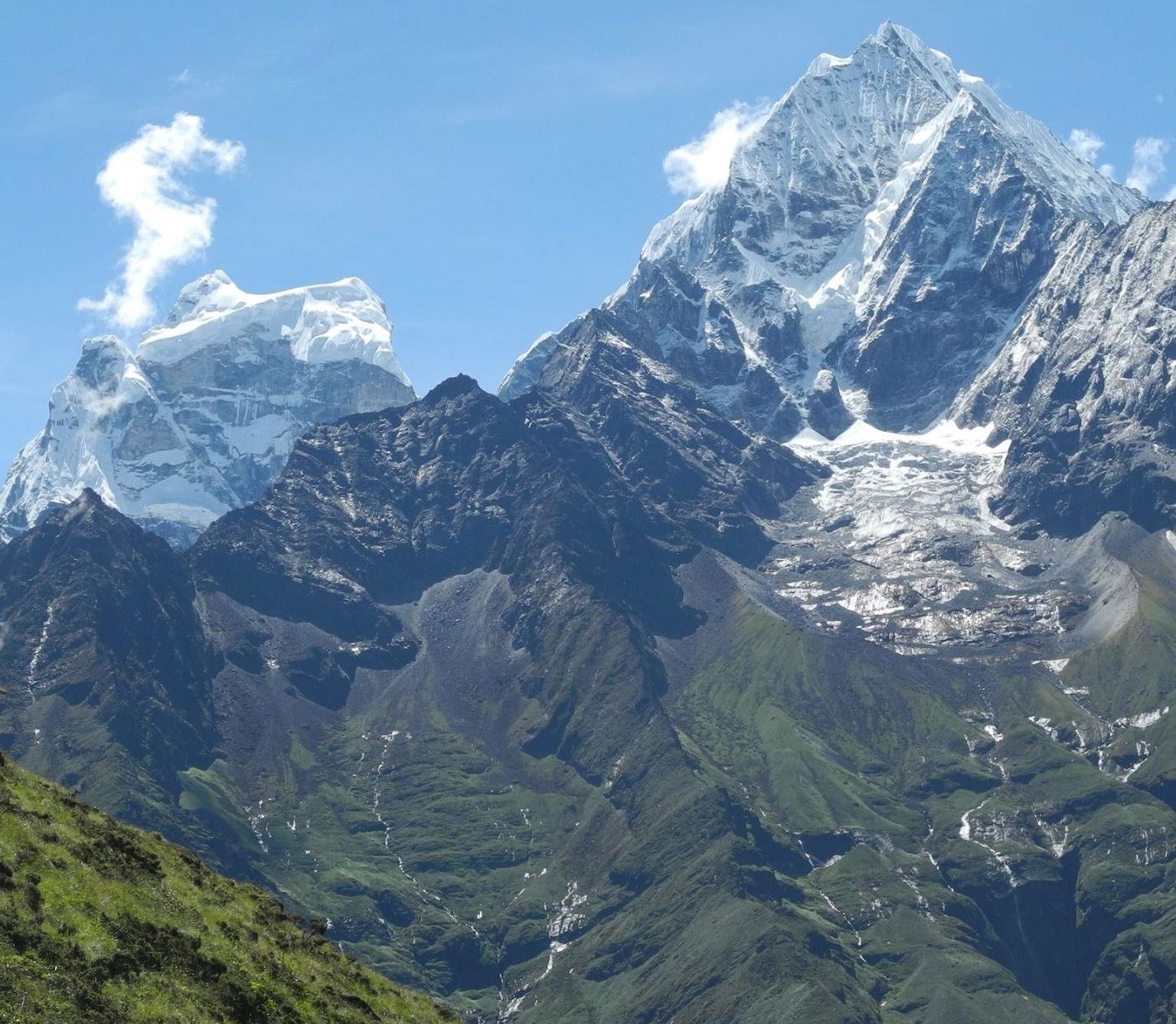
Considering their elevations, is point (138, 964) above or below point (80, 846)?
below

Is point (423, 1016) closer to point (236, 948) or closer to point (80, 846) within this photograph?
point (236, 948)

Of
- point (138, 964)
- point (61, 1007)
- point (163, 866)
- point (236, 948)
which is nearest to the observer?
point (61, 1007)

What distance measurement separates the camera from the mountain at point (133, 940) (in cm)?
9962

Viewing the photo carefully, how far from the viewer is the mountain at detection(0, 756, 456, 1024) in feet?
327

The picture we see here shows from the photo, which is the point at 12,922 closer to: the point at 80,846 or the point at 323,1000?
the point at 80,846

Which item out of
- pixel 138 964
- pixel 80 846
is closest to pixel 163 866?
pixel 80 846

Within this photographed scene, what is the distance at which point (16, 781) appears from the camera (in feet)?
393

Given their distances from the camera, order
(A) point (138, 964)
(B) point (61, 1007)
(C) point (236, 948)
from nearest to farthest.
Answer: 1. (B) point (61, 1007)
2. (A) point (138, 964)
3. (C) point (236, 948)

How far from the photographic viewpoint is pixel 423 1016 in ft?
431

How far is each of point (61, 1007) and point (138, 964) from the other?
8661 millimetres

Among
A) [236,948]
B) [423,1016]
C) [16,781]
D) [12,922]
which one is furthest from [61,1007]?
[423,1016]

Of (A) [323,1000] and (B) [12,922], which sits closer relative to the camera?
(B) [12,922]

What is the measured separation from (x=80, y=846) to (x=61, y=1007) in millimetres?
19241

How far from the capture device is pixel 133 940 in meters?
107
